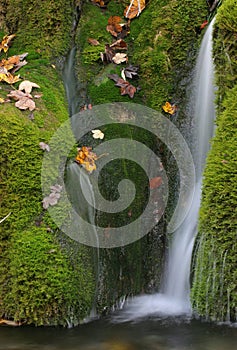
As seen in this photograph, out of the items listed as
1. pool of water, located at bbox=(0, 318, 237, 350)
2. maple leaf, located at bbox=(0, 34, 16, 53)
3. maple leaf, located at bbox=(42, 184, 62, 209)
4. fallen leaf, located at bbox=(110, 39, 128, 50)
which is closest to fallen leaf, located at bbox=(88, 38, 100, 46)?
fallen leaf, located at bbox=(110, 39, 128, 50)

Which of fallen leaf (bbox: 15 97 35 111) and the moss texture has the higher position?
fallen leaf (bbox: 15 97 35 111)

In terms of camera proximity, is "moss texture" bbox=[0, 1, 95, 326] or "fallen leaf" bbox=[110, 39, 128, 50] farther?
"fallen leaf" bbox=[110, 39, 128, 50]

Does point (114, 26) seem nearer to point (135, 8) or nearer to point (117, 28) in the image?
point (117, 28)

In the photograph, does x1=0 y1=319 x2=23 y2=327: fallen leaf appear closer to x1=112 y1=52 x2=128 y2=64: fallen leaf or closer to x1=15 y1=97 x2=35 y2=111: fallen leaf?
x1=15 y1=97 x2=35 y2=111: fallen leaf

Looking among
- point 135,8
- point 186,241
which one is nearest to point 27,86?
point 135,8

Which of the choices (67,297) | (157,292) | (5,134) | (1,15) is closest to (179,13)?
(1,15)

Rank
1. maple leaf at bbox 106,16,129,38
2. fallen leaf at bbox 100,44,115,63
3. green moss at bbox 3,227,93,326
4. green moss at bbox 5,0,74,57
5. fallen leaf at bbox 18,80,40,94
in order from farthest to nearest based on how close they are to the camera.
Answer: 1. maple leaf at bbox 106,16,129,38
2. green moss at bbox 5,0,74,57
3. fallen leaf at bbox 100,44,115,63
4. fallen leaf at bbox 18,80,40,94
5. green moss at bbox 3,227,93,326

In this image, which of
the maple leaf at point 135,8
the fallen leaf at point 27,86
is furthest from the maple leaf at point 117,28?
the fallen leaf at point 27,86

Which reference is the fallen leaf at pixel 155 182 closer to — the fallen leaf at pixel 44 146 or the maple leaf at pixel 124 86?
the maple leaf at pixel 124 86

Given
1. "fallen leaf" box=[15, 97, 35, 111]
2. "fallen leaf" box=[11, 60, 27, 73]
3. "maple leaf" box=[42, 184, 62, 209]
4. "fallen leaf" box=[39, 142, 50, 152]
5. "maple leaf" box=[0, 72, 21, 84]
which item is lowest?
"maple leaf" box=[42, 184, 62, 209]
